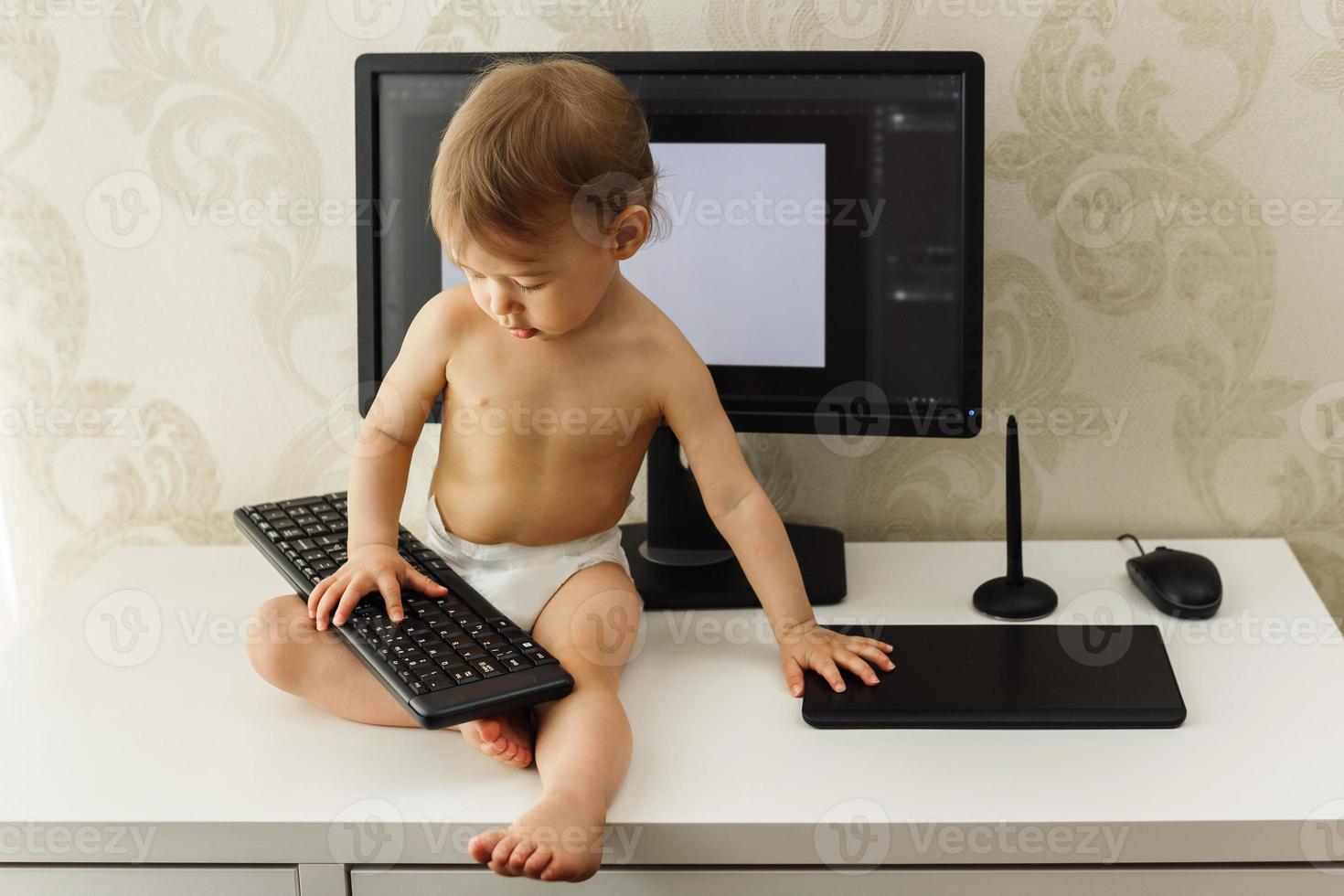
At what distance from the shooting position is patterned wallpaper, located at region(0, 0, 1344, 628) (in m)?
0.97

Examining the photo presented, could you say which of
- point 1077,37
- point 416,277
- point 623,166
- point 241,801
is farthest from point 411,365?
point 1077,37

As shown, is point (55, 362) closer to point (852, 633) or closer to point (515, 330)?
point (515, 330)

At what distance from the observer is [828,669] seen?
0.78 m

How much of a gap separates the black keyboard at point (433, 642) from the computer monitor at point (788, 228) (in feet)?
0.40

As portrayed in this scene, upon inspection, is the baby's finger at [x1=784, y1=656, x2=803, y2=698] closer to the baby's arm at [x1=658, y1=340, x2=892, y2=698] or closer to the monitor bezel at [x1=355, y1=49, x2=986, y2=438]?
the baby's arm at [x1=658, y1=340, x2=892, y2=698]

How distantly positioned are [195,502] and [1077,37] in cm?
86

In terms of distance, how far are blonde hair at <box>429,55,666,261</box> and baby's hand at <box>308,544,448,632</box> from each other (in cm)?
22

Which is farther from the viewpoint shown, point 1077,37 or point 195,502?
point 195,502

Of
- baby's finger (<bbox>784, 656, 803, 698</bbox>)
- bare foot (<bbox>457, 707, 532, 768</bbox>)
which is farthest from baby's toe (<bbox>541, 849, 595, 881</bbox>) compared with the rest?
baby's finger (<bbox>784, 656, 803, 698</bbox>)

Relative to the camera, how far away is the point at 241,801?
670 mm

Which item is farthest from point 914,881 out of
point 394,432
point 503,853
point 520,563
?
point 394,432

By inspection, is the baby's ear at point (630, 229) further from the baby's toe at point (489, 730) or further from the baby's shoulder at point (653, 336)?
the baby's toe at point (489, 730)

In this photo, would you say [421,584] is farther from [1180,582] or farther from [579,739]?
[1180,582]

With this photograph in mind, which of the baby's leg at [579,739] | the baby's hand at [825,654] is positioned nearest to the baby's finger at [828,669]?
the baby's hand at [825,654]
